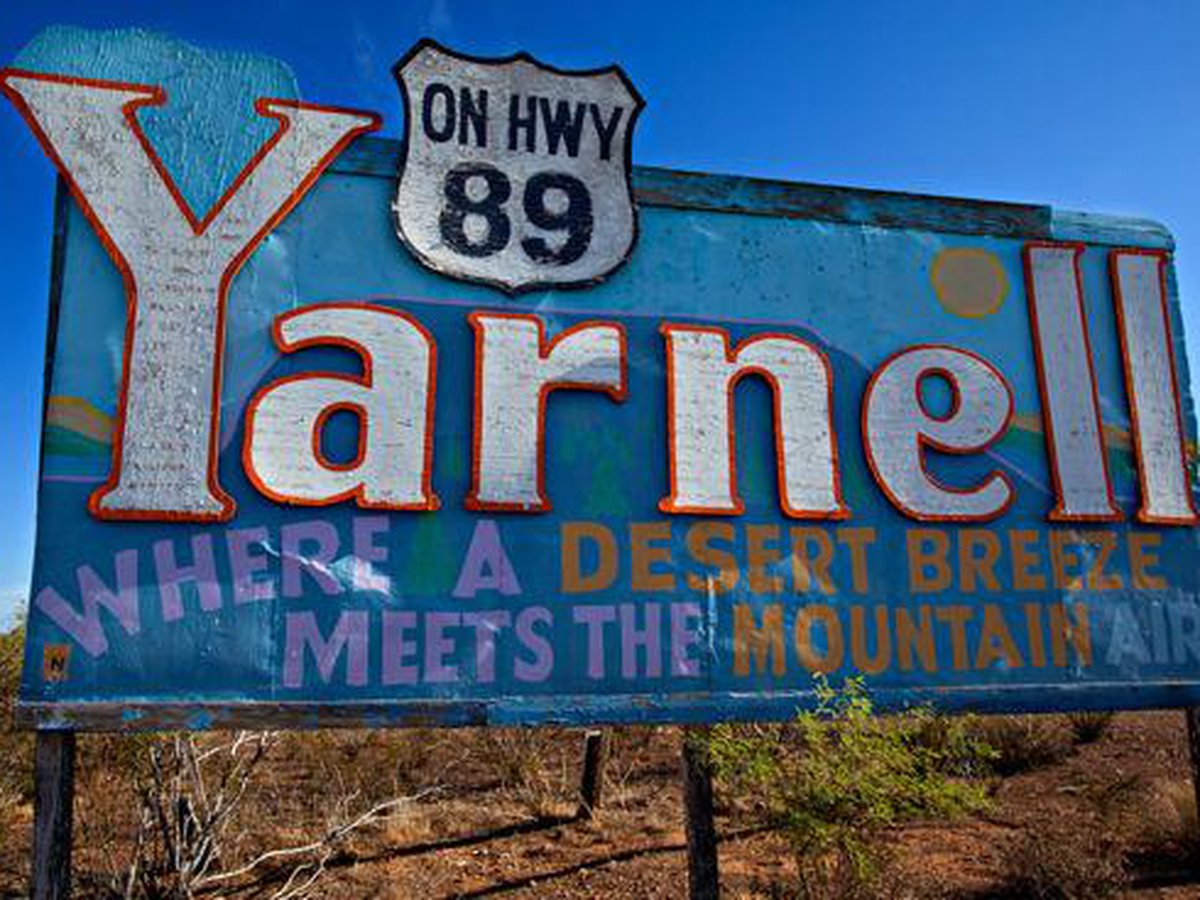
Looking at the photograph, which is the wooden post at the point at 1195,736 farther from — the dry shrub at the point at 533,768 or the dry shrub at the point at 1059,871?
the dry shrub at the point at 533,768

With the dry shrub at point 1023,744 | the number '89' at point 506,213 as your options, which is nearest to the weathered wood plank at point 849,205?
the number '89' at point 506,213

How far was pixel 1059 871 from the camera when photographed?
7008 millimetres

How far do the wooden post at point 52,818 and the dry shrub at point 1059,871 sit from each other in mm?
6271

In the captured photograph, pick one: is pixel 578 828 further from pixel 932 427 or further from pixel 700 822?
pixel 932 427

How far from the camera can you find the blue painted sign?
4.71 m

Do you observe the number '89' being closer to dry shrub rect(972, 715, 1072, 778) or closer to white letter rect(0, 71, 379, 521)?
white letter rect(0, 71, 379, 521)

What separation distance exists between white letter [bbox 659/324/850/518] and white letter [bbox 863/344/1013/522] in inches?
12.0

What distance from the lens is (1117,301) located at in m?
6.23

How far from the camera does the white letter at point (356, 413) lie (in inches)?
191

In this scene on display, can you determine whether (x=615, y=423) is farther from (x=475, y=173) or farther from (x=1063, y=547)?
(x=1063, y=547)

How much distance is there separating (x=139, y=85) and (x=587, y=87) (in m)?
2.40

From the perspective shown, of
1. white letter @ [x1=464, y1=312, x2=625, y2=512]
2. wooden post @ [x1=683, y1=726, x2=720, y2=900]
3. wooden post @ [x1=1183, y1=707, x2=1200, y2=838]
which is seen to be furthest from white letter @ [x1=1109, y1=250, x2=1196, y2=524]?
white letter @ [x1=464, y1=312, x2=625, y2=512]

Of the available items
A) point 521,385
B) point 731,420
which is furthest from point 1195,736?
point 521,385

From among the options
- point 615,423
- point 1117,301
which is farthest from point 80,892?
point 1117,301
